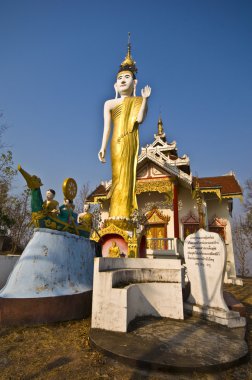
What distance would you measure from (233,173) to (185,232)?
6.36 m

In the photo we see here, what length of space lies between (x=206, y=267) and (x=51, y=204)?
393cm

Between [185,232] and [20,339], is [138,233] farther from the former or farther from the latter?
[185,232]

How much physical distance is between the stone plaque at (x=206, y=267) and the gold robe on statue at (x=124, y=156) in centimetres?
370

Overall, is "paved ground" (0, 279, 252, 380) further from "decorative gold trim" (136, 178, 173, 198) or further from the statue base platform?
"decorative gold trim" (136, 178, 173, 198)

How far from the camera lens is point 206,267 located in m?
5.95

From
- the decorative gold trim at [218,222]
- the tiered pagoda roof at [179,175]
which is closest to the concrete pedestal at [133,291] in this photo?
the tiered pagoda roof at [179,175]

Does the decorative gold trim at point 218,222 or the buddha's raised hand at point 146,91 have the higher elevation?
the buddha's raised hand at point 146,91

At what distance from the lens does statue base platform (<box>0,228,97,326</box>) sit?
462cm

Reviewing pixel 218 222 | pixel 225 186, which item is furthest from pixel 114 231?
pixel 225 186

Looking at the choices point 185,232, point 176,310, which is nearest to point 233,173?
point 185,232

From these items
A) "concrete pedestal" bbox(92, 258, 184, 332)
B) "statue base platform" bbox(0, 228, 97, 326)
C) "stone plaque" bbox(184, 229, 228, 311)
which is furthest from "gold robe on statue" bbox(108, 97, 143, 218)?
"statue base platform" bbox(0, 228, 97, 326)

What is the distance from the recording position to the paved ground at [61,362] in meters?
3.02

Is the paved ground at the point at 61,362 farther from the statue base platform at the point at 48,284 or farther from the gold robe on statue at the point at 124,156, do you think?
the gold robe on statue at the point at 124,156

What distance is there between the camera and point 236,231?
1195 inches
